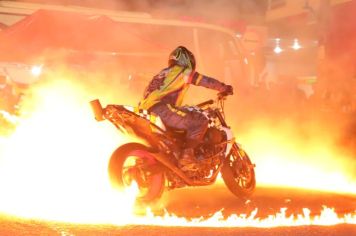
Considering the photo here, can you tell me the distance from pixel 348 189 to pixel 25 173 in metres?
3.92

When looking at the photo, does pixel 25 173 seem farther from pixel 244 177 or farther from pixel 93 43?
pixel 93 43

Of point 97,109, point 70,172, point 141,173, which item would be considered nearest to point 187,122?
point 141,173

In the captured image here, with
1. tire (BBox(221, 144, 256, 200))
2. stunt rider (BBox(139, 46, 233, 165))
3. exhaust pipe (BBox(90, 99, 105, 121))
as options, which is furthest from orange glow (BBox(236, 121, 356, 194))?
Answer: exhaust pipe (BBox(90, 99, 105, 121))

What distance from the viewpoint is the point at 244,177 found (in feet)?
22.3

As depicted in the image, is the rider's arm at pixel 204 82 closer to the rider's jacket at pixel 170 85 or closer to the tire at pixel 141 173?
the rider's jacket at pixel 170 85

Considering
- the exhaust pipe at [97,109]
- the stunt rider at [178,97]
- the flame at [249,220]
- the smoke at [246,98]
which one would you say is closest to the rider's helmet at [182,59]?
the stunt rider at [178,97]

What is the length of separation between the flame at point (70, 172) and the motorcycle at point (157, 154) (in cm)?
20

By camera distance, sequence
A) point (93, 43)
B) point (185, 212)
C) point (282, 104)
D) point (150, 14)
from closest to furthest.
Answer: point (185, 212) → point (93, 43) → point (150, 14) → point (282, 104)

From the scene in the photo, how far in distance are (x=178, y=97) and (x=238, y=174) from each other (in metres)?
1.19

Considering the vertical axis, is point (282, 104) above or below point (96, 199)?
above

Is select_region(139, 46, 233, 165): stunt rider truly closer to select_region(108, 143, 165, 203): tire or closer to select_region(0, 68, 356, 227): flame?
select_region(108, 143, 165, 203): tire

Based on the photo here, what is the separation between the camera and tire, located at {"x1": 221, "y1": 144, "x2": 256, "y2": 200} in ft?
21.9

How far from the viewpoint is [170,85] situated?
20.0 ft

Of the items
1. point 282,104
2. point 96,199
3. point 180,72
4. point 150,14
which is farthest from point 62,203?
point 282,104
